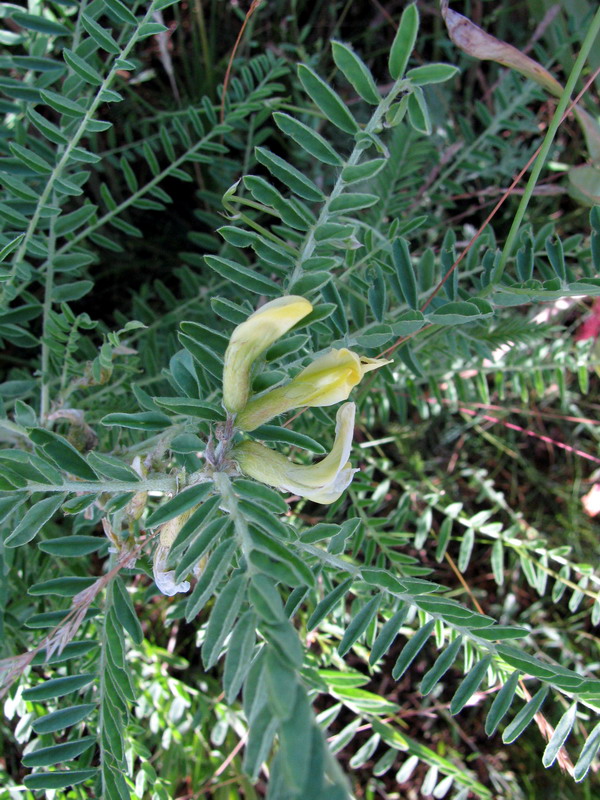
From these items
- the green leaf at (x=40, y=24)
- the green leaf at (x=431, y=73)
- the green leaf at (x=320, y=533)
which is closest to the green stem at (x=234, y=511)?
the green leaf at (x=320, y=533)

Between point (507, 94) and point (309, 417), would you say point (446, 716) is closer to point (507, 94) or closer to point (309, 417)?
point (309, 417)

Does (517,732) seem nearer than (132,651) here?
Yes

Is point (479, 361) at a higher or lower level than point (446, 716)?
higher

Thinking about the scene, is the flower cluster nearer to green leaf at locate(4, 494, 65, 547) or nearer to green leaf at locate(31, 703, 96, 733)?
green leaf at locate(4, 494, 65, 547)

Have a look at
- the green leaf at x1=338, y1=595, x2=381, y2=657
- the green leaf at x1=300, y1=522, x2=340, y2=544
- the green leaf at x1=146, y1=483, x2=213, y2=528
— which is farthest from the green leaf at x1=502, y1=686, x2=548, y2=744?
the green leaf at x1=146, y1=483, x2=213, y2=528

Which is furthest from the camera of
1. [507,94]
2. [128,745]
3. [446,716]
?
[446,716]

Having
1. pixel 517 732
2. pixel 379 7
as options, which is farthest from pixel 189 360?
pixel 379 7

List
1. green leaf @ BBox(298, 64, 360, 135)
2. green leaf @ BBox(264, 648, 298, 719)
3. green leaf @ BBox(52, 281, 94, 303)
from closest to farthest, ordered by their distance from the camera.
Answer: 1. green leaf @ BBox(264, 648, 298, 719)
2. green leaf @ BBox(298, 64, 360, 135)
3. green leaf @ BBox(52, 281, 94, 303)
